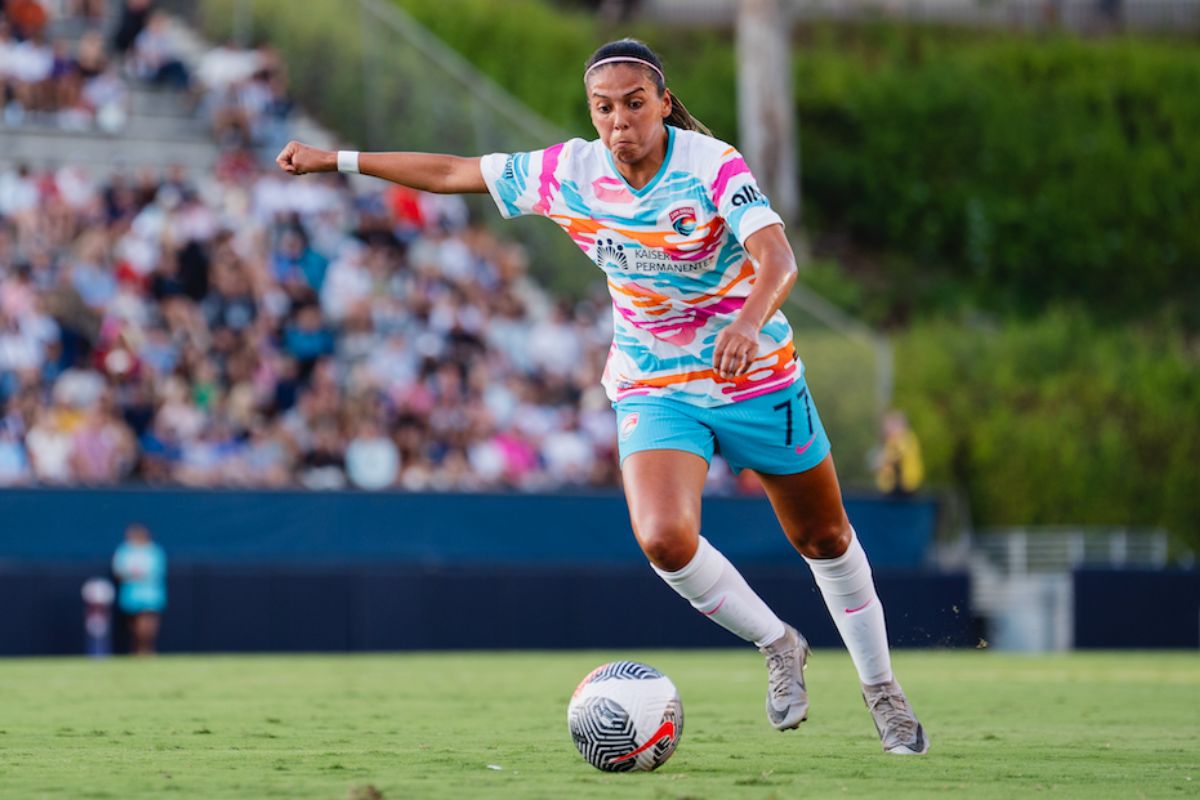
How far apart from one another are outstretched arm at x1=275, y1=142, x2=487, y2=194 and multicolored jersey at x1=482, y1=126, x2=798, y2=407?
0.08m

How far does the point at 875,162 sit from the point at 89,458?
21.3 metres

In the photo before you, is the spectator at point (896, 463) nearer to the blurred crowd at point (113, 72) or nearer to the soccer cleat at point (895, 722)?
the blurred crowd at point (113, 72)

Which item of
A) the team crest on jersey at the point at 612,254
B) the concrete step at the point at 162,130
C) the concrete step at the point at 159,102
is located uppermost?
the concrete step at the point at 159,102

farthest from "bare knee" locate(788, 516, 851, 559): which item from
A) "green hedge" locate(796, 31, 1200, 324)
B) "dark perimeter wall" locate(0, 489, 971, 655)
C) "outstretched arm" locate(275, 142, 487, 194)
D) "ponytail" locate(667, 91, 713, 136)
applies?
"green hedge" locate(796, 31, 1200, 324)

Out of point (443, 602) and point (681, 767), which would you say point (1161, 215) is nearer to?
point (443, 602)

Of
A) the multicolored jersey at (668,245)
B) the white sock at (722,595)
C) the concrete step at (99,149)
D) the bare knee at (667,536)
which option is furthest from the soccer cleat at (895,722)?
the concrete step at (99,149)

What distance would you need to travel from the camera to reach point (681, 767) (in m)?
7.59

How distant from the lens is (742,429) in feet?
25.9

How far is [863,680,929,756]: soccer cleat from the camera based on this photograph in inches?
322

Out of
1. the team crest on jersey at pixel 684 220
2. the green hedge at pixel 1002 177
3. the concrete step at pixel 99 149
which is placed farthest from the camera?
the green hedge at pixel 1002 177

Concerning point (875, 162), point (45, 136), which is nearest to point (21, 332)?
point (45, 136)

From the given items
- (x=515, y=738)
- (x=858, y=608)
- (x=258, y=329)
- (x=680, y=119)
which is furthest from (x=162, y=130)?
(x=858, y=608)

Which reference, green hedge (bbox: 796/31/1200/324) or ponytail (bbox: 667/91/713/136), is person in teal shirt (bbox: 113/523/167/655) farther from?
green hedge (bbox: 796/31/1200/324)

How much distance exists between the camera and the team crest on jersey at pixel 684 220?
766 centimetres
